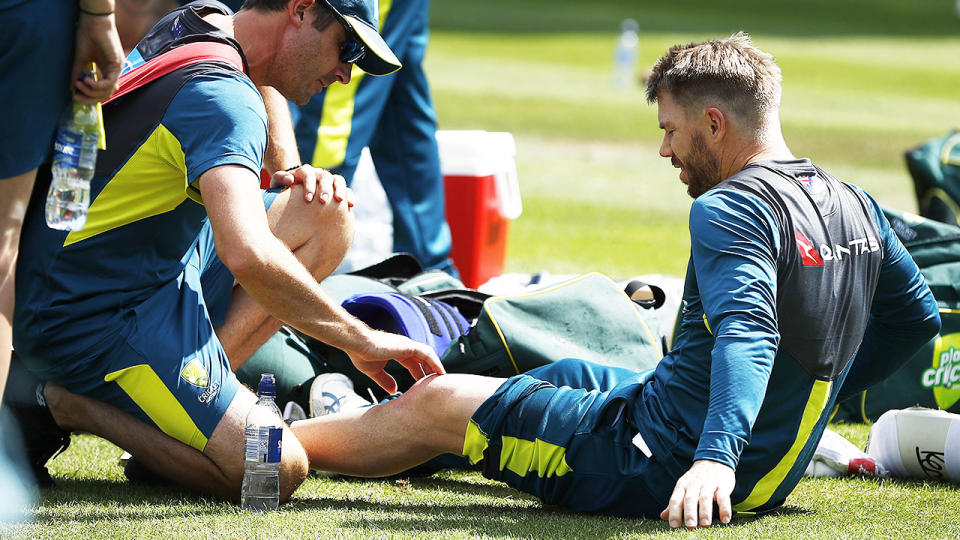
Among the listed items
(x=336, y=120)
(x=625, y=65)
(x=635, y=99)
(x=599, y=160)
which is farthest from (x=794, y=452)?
(x=625, y=65)

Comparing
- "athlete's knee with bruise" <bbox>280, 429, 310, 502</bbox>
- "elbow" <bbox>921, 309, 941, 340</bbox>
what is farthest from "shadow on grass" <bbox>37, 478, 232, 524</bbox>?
→ "elbow" <bbox>921, 309, 941, 340</bbox>

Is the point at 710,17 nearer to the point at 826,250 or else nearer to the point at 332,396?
the point at 332,396

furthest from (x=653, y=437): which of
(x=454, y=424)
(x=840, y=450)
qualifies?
(x=840, y=450)

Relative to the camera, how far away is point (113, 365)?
11.9 ft

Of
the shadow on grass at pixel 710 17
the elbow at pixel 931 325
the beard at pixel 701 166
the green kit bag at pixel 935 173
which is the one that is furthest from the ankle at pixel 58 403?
the shadow on grass at pixel 710 17

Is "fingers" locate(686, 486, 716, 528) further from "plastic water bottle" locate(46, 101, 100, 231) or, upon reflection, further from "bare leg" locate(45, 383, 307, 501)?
"plastic water bottle" locate(46, 101, 100, 231)

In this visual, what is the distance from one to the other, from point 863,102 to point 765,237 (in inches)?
827

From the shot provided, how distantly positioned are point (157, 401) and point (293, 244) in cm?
70

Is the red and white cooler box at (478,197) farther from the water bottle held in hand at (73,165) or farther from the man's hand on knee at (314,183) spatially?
the water bottle held in hand at (73,165)

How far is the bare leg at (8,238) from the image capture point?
3137 mm

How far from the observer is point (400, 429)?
12.2 ft

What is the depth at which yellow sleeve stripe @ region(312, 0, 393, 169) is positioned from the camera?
6195mm

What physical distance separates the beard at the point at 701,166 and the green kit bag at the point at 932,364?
1.56m

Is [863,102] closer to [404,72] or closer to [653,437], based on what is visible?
[404,72]
